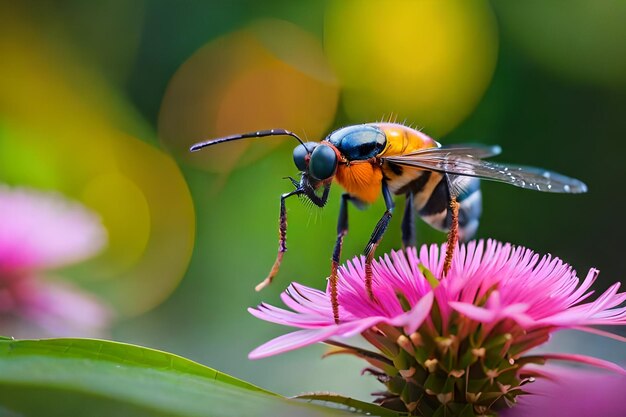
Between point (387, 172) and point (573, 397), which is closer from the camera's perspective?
point (573, 397)

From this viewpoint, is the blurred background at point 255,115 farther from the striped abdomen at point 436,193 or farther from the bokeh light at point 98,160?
the striped abdomen at point 436,193

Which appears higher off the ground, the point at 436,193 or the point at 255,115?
the point at 255,115

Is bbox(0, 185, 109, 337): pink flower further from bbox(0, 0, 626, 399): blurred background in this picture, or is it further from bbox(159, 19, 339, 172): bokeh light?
bbox(159, 19, 339, 172): bokeh light

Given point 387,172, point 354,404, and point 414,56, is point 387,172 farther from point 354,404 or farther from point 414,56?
point 414,56

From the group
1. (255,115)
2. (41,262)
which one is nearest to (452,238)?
(41,262)

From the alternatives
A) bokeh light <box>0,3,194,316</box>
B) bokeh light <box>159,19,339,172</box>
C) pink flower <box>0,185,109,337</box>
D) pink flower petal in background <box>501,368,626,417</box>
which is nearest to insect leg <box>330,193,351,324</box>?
pink flower petal in background <box>501,368,626,417</box>

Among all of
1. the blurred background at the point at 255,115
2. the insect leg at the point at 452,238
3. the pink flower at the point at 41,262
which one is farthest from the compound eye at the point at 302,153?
the blurred background at the point at 255,115
